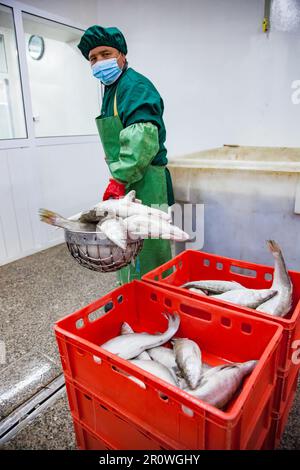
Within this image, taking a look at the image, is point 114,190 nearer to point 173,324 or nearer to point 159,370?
point 173,324

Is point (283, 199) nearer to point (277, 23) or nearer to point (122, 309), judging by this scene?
point (122, 309)

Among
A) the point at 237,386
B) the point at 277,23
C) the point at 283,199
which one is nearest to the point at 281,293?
the point at 237,386

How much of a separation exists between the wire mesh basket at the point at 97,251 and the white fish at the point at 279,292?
45 centimetres

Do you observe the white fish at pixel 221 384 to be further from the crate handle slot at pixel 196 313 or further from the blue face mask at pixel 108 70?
the blue face mask at pixel 108 70

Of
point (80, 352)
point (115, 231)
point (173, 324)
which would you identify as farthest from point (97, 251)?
point (173, 324)

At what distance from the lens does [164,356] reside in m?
0.93

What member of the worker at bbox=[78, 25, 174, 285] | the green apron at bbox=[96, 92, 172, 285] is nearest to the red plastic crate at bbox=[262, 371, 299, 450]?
the worker at bbox=[78, 25, 174, 285]

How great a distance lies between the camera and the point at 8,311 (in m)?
1.86

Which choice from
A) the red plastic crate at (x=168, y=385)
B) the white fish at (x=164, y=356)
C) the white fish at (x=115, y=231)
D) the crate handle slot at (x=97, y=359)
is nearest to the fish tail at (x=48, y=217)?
the white fish at (x=115, y=231)

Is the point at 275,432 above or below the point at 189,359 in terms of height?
below

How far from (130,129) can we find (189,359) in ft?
3.00

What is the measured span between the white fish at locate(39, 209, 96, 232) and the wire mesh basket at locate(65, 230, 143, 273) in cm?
2

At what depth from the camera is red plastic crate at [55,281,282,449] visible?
0.59 m
